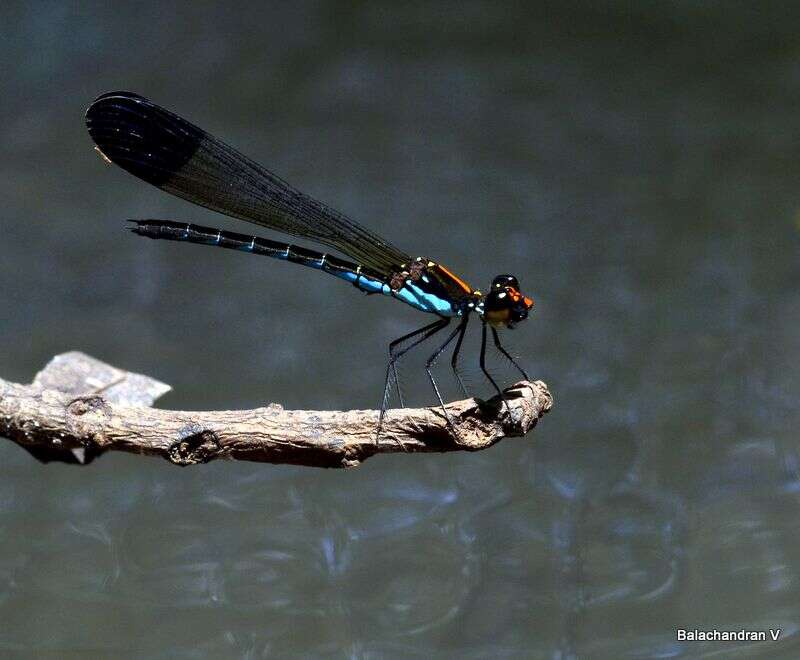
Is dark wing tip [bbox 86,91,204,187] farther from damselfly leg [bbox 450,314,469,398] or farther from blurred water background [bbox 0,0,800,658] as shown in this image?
blurred water background [bbox 0,0,800,658]

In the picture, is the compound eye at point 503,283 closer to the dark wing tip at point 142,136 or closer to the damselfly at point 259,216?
the damselfly at point 259,216

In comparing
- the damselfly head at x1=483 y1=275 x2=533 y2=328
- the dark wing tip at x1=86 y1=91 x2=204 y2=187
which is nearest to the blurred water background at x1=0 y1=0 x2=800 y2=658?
the damselfly head at x1=483 y1=275 x2=533 y2=328

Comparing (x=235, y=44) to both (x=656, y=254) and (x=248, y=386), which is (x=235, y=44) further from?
(x=656, y=254)

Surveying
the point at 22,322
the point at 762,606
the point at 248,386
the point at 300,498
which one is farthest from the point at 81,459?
the point at 762,606

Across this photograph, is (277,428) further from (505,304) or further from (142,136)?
(142,136)

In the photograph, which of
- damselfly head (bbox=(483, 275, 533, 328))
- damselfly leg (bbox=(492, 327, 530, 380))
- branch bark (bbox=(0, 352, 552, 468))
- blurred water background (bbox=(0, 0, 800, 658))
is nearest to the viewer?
branch bark (bbox=(0, 352, 552, 468))

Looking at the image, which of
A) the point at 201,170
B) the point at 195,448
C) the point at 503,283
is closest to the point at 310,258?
the point at 201,170

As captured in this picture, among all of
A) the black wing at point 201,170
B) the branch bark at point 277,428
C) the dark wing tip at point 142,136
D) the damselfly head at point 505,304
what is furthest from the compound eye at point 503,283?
the dark wing tip at point 142,136
